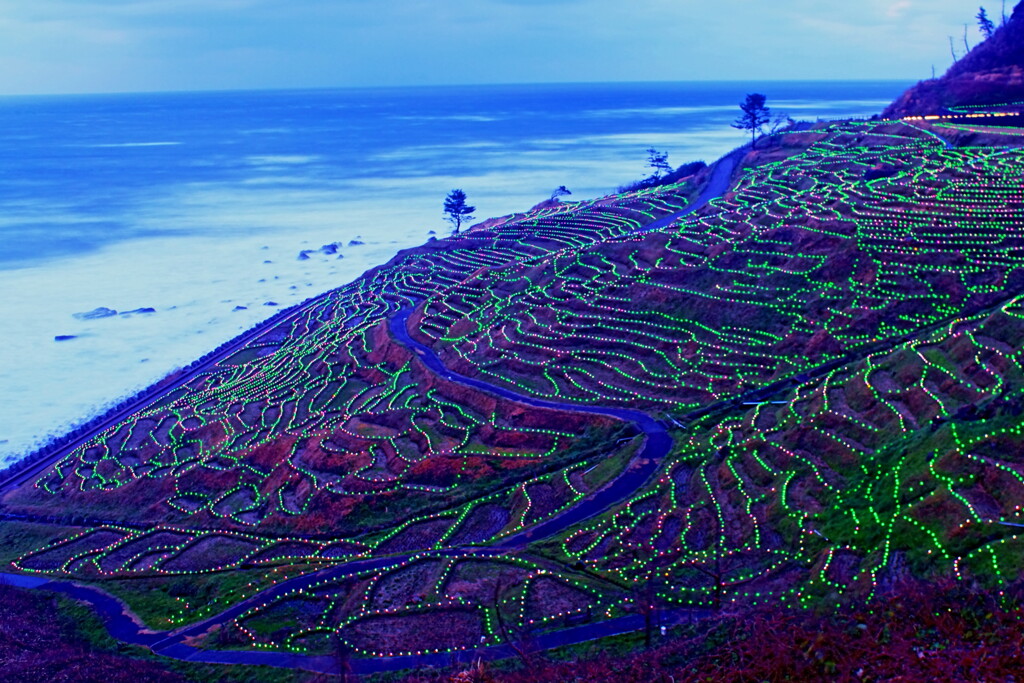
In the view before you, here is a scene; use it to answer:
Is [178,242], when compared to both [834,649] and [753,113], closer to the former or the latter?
[753,113]

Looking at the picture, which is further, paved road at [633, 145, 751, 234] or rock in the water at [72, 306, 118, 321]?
rock in the water at [72, 306, 118, 321]

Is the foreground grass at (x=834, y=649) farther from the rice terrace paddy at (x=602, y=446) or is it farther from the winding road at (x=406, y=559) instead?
the rice terrace paddy at (x=602, y=446)

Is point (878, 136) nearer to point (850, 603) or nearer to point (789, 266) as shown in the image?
point (789, 266)

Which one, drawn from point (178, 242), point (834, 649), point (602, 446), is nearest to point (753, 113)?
point (602, 446)

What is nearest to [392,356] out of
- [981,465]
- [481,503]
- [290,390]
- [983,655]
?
[290,390]

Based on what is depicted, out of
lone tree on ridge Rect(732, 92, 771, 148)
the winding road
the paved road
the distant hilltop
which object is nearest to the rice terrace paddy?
the winding road

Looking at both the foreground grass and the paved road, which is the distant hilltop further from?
the foreground grass

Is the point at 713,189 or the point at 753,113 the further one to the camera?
the point at 753,113
